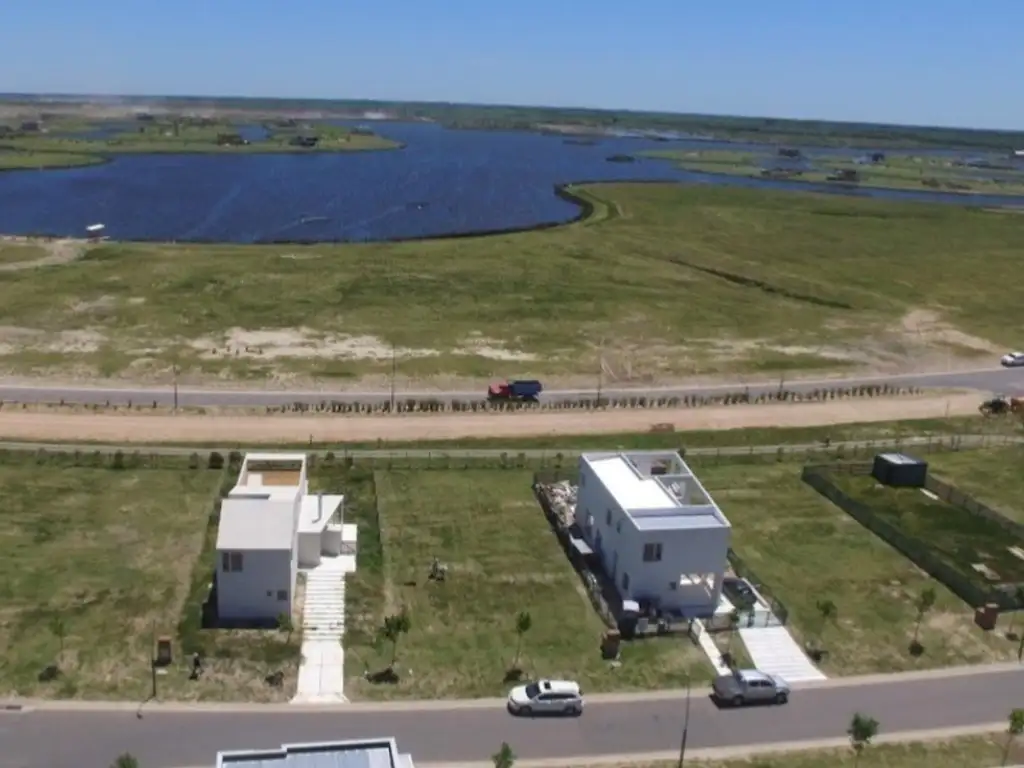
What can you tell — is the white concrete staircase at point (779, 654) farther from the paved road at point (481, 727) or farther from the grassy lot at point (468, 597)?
the grassy lot at point (468, 597)

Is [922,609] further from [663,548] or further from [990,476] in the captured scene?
[990,476]

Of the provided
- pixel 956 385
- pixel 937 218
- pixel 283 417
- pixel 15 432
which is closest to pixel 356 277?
pixel 283 417

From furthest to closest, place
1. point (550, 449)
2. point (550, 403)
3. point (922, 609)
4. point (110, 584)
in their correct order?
point (550, 403), point (550, 449), point (110, 584), point (922, 609)

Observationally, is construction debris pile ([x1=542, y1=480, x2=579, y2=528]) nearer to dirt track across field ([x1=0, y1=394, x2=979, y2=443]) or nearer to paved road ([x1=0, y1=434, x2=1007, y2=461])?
paved road ([x1=0, y1=434, x2=1007, y2=461])

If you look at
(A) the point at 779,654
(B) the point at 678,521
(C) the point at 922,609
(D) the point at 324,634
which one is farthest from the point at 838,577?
(D) the point at 324,634

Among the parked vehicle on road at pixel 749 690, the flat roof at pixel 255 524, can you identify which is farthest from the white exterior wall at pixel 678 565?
the flat roof at pixel 255 524

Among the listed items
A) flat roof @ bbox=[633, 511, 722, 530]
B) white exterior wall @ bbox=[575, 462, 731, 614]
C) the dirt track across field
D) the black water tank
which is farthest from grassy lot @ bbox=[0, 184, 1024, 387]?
white exterior wall @ bbox=[575, 462, 731, 614]

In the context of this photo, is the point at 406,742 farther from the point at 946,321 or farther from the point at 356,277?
the point at 946,321
